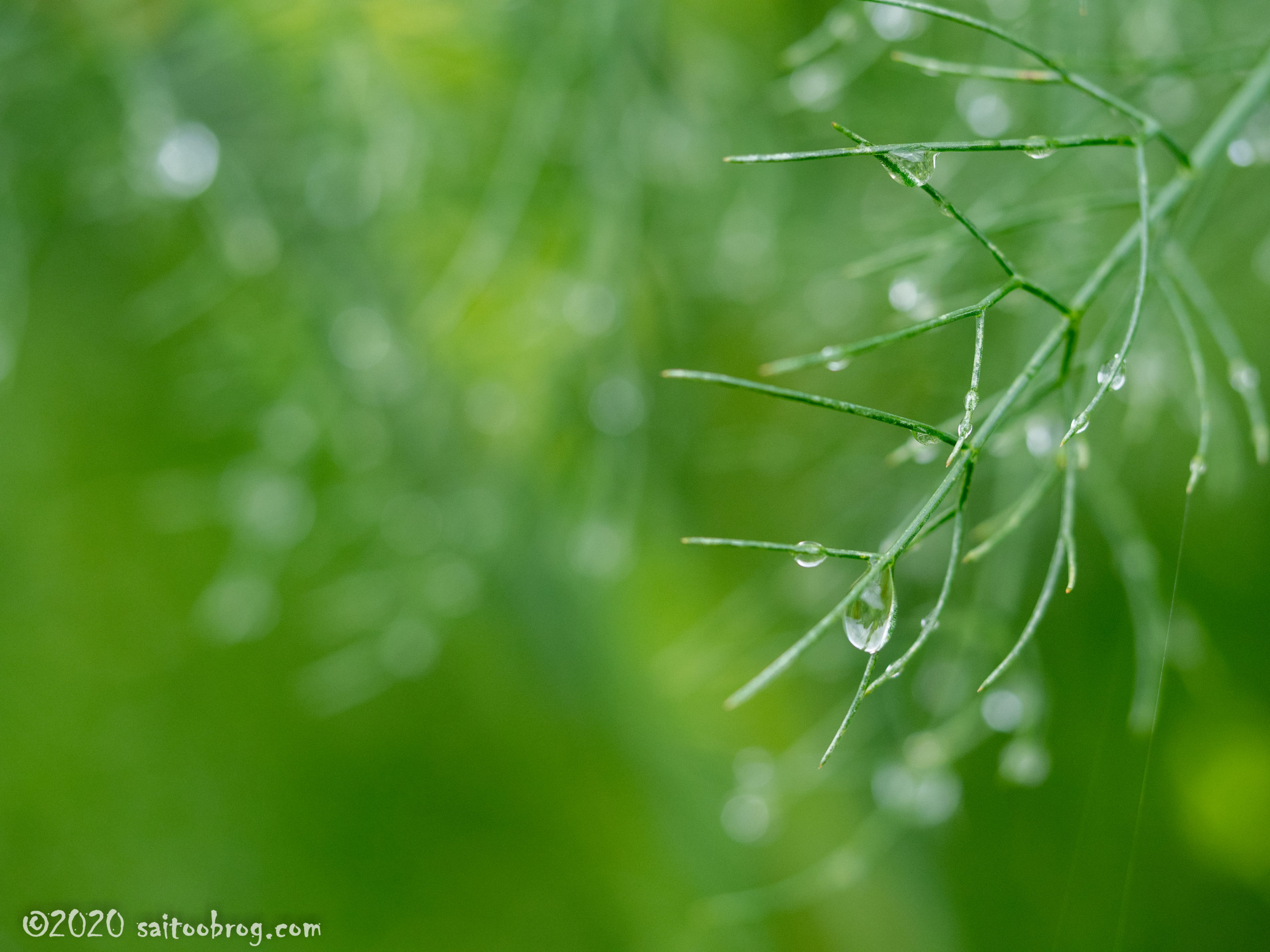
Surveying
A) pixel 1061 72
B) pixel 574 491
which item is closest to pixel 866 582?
pixel 1061 72

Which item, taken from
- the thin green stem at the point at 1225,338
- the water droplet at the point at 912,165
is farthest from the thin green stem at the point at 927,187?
the thin green stem at the point at 1225,338

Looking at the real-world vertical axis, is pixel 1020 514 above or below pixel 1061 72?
below

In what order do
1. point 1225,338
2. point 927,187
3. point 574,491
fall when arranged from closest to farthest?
point 927,187
point 1225,338
point 574,491

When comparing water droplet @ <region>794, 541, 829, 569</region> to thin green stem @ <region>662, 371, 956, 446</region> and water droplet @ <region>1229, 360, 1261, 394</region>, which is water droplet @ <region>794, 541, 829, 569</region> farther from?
water droplet @ <region>1229, 360, 1261, 394</region>

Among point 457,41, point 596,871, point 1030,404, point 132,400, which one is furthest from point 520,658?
point 1030,404

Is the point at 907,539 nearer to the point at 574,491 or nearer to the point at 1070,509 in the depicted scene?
the point at 1070,509

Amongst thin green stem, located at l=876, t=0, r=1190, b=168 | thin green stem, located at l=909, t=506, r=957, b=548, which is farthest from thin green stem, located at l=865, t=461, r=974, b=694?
thin green stem, located at l=876, t=0, r=1190, b=168
